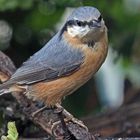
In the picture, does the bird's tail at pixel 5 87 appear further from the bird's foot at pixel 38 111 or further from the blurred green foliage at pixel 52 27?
the blurred green foliage at pixel 52 27

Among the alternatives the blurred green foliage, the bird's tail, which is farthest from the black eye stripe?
the blurred green foliage

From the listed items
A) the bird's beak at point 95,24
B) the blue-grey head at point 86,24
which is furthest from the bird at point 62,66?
the bird's beak at point 95,24

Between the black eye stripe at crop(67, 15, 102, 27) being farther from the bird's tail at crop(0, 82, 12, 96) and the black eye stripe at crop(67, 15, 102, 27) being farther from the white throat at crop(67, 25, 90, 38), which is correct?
the bird's tail at crop(0, 82, 12, 96)

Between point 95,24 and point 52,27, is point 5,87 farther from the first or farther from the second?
Answer: point 52,27

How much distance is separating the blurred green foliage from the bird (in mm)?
595

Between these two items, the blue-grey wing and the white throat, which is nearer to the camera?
the white throat

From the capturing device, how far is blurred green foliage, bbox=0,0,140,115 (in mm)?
5078

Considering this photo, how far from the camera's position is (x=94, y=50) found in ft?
14.3

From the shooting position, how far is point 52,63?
451cm

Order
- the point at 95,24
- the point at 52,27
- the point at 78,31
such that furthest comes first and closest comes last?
the point at 52,27
the point at 78,31
the point at 95,24

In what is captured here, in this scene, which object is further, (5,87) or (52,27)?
(52,27)

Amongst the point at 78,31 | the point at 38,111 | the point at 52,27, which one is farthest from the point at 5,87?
the point at 52,27

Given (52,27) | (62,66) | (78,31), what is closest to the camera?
(78,31)

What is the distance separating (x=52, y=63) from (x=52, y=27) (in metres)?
0.77
